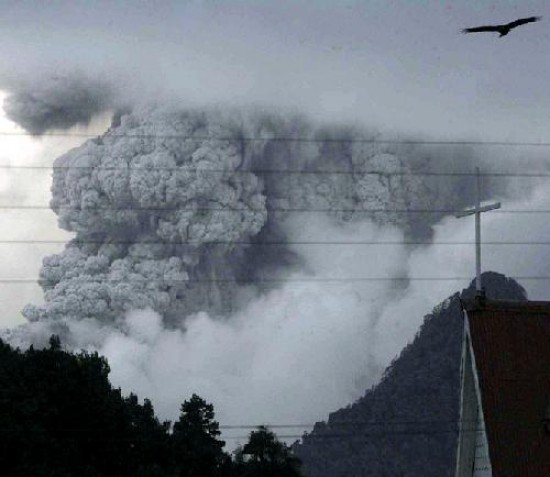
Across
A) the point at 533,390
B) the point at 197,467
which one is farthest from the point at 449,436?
the point at 533,390

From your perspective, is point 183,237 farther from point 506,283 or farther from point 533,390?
point 533,390

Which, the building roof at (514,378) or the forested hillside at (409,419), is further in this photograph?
the forested hillside at (409,419)

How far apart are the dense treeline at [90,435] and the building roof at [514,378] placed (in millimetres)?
17834

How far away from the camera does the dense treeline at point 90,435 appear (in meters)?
38.1

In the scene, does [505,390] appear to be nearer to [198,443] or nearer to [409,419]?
[198,443]

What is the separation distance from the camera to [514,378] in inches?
776

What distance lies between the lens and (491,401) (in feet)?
64.0

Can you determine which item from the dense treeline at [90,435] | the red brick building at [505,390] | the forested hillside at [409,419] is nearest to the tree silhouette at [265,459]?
the dense treeline at [90,435]

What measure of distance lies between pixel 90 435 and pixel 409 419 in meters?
85.3

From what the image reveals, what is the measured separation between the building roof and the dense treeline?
17.8 metres

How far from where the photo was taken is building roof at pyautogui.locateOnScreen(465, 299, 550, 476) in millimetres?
19250

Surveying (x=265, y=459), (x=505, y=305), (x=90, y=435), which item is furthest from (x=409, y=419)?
(x=505, y=305)

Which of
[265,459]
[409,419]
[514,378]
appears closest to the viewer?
[514,378]

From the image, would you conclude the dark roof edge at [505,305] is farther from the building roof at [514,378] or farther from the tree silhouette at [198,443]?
the tree silhouette at [198,443]
